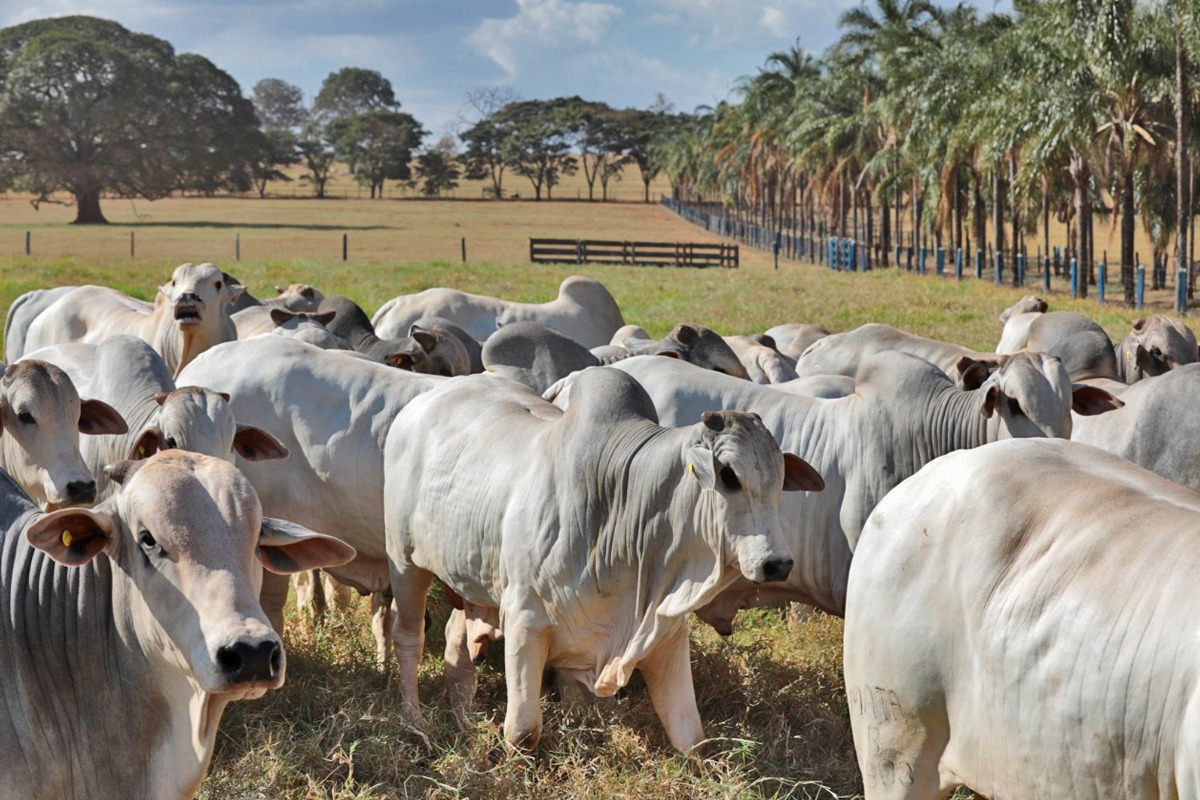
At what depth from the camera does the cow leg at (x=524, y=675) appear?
544 cm

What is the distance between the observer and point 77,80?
240 feet

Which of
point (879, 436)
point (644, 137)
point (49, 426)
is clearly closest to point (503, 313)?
point (879, 436)

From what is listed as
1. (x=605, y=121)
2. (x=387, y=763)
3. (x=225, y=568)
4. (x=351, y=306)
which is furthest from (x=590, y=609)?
(x=605, y=121)

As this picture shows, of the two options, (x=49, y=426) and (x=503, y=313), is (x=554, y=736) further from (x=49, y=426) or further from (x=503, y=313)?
(x=503, y=313)

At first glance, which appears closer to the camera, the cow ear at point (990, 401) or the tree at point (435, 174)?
the cow ear at point (990, 401)

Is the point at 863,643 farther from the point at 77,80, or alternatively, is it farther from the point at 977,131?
the point at 77,80

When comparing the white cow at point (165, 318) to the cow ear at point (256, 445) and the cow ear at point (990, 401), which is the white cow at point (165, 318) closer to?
the cow ear at point (256, 445)

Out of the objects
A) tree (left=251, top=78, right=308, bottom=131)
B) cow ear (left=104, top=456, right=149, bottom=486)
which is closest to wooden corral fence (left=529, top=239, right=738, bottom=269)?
cow ear (left=104, top=456, right=149, bottom=486)

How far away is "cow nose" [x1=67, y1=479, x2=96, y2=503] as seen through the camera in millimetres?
5848

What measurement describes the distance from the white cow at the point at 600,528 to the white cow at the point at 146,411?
0.86 meters

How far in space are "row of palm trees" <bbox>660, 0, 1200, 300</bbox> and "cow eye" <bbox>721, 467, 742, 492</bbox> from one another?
2341 centimetres

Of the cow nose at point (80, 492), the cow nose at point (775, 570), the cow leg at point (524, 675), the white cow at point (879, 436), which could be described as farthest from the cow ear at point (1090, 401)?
the cow nose at point (80, 492)

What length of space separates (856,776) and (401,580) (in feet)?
7.29

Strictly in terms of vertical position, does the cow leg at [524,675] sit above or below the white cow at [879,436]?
below
